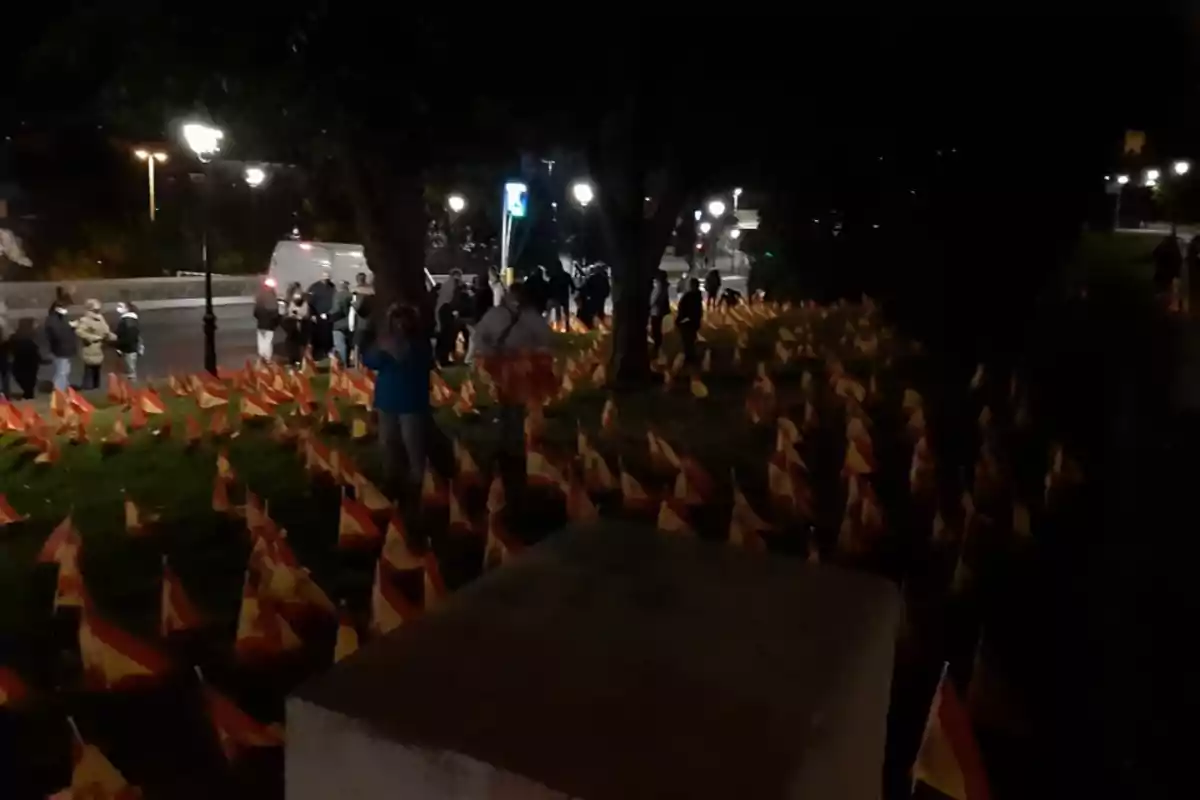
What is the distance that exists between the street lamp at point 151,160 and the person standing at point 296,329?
18.8m

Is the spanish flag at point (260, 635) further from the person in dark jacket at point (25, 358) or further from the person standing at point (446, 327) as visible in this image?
the person standing at point (446, 327)

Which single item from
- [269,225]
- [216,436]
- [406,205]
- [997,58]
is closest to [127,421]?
[216,436]

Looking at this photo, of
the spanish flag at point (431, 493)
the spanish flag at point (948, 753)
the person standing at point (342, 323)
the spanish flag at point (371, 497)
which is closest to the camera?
the spanish flag at point (948, 753)

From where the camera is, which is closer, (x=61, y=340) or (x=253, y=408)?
(x=253, y=408)

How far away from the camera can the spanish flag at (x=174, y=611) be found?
20.0 ft

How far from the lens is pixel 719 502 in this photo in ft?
29.4

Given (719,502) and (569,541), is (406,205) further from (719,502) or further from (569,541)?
(569,541)

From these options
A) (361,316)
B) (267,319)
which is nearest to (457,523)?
(361,316)

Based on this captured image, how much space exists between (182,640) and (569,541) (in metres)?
3.12

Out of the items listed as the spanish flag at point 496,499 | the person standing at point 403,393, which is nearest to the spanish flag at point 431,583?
the spanish flag at point 496,499

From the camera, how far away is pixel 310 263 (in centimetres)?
2325

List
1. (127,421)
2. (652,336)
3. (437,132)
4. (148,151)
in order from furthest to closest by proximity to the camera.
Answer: (148,151) → (652,336) → (127,421) → (437,132)

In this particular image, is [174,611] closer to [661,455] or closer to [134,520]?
[134,520]

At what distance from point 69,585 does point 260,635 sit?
1370mm
